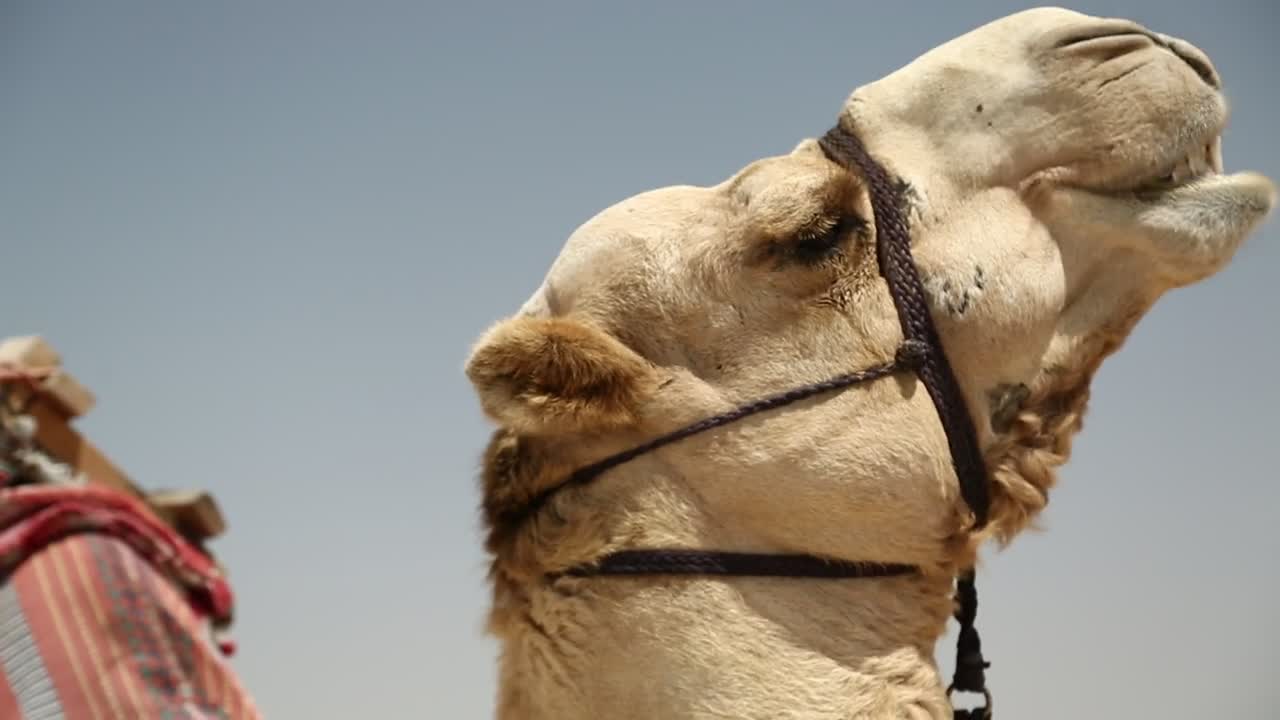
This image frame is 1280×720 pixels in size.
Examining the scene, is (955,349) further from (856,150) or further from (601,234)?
(601,234)

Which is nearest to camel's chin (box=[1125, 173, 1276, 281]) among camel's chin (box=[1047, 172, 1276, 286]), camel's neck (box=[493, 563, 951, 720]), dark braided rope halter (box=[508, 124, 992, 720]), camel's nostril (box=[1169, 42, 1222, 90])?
camel's chin (box=[1047, 172, 1276, 286])

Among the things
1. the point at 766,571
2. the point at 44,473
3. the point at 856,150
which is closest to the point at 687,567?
the point at 766,571

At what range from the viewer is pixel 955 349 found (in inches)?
106

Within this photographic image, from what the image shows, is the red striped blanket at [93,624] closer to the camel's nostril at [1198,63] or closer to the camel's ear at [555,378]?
the camel's ear at [555,378]

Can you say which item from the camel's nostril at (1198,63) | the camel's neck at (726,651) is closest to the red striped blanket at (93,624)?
the camel's neck at (726,651)

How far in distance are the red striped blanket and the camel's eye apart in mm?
1482

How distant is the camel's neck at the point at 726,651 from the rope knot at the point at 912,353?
0.42m

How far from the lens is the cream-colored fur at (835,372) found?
2637 millimetres

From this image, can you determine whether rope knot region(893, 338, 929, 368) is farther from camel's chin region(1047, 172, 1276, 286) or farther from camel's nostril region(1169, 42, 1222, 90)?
camel's nostril region(1169, 42, 1222, 90)

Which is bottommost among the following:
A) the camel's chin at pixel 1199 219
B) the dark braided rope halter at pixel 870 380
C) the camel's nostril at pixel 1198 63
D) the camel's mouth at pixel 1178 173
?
the dark braided rope halter at pixel 870 380

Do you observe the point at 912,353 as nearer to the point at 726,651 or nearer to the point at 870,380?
the point at 870,380

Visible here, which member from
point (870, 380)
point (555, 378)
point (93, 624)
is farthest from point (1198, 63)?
point (93, 624)

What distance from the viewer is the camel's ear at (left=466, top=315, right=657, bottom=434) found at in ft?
8.77

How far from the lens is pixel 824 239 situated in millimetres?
2742
